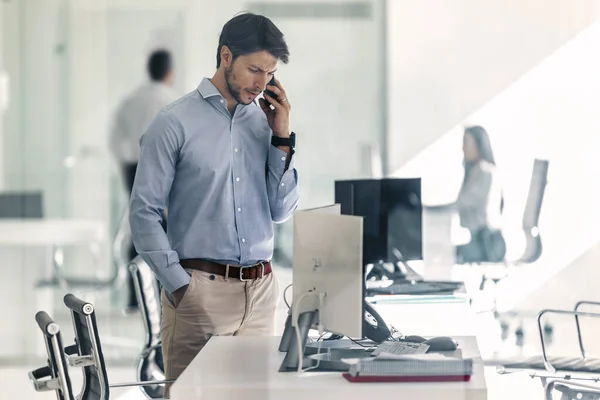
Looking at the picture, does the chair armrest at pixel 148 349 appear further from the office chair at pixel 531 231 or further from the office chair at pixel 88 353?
the office chair at pixel 531 231

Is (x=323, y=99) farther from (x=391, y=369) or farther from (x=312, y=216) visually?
(x=391, y=369)

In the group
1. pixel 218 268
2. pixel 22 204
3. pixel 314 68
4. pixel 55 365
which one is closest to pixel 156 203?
pixel 218 268

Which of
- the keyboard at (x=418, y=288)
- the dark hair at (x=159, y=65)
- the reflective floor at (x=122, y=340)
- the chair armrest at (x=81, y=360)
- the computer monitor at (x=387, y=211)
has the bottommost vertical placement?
the reflective floor at (x=122, y=340)

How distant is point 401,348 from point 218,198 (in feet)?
2.59

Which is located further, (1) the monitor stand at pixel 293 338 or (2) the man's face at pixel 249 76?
(2) the man's face at pixel 249 76

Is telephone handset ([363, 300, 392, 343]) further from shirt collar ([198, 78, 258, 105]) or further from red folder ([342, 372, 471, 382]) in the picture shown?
shirt collar ([198, 78, 258, 105])

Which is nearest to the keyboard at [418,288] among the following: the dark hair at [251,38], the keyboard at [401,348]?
the keyboard at [401,348]

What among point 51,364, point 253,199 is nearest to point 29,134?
point 253,199

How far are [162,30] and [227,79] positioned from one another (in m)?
2.27

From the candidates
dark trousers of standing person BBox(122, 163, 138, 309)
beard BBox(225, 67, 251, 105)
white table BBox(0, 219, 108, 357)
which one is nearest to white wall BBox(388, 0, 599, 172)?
dark trousers of standing person BBox(122, 163, 138, 309)

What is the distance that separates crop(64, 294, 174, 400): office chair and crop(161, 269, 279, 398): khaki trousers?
1.53ft

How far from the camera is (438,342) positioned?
291cm

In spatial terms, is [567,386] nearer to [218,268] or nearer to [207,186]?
[218,268]

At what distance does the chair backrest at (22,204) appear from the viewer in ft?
18.4
